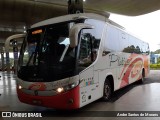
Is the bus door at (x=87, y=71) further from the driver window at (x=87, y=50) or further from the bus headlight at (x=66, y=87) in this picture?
the bus headlight at (x=66, y=87)

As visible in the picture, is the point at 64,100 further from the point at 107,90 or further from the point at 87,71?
the point at 107,90

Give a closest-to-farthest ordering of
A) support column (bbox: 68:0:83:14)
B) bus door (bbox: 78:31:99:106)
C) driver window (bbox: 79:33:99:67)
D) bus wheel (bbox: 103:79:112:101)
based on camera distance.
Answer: bus door (bbox: 78:31:99:106) < driver window (bbox: 79:33:99:67) < bus wheel (bbox: 103:79:112:101) < support column (bbox: 68:0:83:14)

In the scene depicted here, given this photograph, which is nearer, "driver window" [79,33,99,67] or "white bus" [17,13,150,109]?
"white bus" [17,13,150,109]

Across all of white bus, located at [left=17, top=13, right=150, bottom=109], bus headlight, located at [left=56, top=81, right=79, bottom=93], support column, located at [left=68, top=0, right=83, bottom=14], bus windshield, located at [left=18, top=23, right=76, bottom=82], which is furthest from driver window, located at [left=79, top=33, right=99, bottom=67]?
support column, located at [left=68, top=0, right=83, bottom=14]

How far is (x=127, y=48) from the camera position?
34.7ft

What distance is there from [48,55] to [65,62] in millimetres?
589

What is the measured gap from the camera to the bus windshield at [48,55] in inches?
240

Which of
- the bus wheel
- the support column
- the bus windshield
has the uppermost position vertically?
the support column

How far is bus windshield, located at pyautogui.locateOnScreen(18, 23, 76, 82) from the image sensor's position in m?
6.09

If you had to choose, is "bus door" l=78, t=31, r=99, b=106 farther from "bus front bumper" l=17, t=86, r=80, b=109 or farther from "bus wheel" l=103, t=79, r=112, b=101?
"bus wheel" l=103, t=79, r=112, b=101

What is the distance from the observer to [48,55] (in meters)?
6.34

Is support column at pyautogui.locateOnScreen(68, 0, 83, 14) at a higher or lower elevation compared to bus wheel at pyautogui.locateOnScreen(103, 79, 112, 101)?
higher

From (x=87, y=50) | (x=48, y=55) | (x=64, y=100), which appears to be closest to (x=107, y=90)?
(x=87, y=50)

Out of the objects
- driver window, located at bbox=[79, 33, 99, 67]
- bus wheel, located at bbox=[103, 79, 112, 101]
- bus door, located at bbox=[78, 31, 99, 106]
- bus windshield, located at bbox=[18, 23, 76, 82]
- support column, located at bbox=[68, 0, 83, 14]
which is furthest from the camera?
support column, located at bbox=[68, 0, 83, 14]
